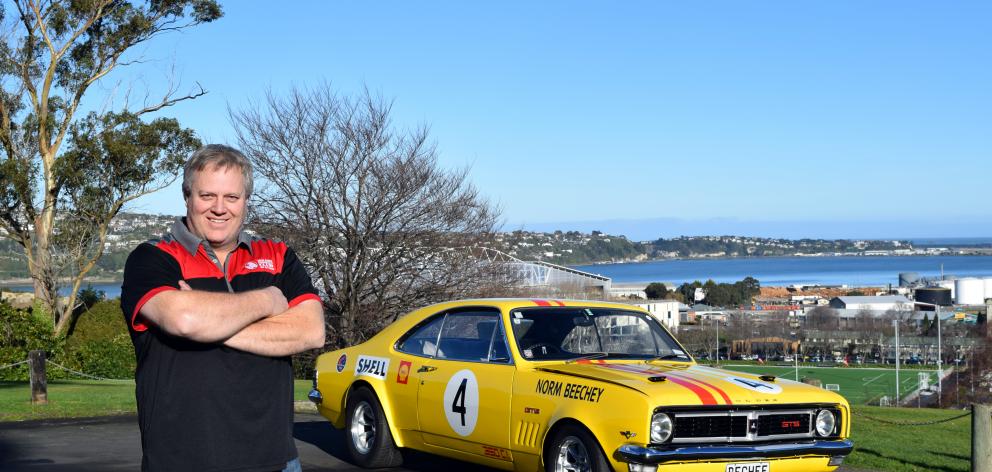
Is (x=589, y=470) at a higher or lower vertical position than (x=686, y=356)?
lower

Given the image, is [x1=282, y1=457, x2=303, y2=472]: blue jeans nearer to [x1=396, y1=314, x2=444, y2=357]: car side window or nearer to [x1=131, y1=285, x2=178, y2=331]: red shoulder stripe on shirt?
[x1=131, y1=285, x2=178, y2=331]: red shoulder stripe on shirt

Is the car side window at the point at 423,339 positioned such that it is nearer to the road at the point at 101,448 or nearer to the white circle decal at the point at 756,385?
the road at the point at 101,448

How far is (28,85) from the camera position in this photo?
36375 mm

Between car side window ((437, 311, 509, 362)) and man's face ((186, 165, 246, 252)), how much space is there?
5.42 m

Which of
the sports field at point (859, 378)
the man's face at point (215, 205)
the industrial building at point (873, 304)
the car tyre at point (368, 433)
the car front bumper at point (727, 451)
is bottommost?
the sports field at point (859, 378)

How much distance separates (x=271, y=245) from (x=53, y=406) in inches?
506

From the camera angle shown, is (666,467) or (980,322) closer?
(666,467)

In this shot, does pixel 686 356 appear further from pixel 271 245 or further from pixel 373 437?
pixel 271 245

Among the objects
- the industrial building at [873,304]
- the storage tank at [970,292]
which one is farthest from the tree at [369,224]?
the storage tank at [970,292]

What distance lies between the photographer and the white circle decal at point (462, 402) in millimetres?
8797

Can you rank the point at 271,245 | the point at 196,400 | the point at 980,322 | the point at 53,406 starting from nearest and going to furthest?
the point at 196,400, the point at 271,245, the point at 53,406, the point at 980,322

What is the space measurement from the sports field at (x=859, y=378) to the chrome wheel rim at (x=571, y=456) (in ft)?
157

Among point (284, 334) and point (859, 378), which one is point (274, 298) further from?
point (859, 378)

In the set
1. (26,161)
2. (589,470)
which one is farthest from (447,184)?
(589,470)
